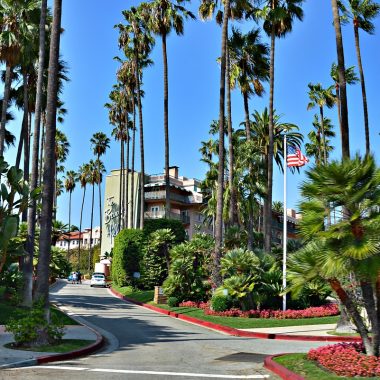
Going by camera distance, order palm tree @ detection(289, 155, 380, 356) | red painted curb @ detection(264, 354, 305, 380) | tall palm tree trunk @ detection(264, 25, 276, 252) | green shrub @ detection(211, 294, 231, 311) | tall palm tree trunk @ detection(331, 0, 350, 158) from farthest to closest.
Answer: tall palm tree trunk @ detection(264, 25, 276, 252) → green shrub @ detection(211, 294, 231, 311) → tall palm tree trunk @ detection(331, 0, 350, 158) → palm tree @ detection(289, 155, 380, 356) → red painted curb @ detection(264, 354, 305, 380)

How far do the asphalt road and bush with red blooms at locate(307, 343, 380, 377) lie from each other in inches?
42.8

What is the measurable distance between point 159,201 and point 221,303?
145ft

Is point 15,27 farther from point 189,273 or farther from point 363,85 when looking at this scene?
point 363,85

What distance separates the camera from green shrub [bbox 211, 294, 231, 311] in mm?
22922

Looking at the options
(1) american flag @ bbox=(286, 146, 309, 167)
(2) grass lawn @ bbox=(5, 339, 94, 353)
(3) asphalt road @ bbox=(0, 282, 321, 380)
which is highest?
(1) american flag @ bbox=(286, 146, 309, 167)

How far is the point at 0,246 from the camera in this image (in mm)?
15023

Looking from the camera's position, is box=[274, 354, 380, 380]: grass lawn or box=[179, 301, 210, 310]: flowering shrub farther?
box=[179, 301, 210, 310]: flowering shrub

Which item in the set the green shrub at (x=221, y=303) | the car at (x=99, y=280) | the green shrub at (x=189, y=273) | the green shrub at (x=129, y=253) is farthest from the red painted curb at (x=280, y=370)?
the car at (x=99, y=280)

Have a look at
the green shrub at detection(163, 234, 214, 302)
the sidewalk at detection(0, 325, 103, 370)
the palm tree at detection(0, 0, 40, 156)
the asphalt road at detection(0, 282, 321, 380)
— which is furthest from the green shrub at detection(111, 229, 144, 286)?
the sidewalk at detection(0, 325, 103, 370)

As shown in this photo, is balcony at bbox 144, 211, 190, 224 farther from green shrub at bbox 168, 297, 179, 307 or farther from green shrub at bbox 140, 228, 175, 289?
green shrub at bbox 168, 297, 179, 307

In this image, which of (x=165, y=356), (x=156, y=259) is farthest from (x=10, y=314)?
(x=156, y=259)

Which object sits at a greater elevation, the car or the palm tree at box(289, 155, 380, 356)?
the palm tree at box(289, 155, 380, 356)

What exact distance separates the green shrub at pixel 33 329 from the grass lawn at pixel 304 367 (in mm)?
6046

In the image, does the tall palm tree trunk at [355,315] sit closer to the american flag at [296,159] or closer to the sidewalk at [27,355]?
the sidewalk at [27,355]
